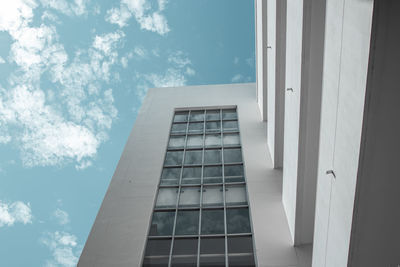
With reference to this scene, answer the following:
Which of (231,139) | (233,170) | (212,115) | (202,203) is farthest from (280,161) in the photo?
(212,115)

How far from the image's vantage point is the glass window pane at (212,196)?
16.9m

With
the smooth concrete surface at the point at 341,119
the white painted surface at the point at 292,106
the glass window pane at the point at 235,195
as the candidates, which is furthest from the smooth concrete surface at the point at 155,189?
the smooth concrete surface at the point at 341,119

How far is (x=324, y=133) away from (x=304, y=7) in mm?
4488

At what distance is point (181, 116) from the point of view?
82.0 feet

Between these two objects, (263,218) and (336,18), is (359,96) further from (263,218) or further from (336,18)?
(263,218)

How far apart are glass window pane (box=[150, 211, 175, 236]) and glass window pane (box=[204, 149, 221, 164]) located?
4441 mm

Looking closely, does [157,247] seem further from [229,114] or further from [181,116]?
[229,114]

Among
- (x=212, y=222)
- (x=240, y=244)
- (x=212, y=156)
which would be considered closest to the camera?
(x=240, y=244)

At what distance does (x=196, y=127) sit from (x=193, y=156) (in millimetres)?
3383

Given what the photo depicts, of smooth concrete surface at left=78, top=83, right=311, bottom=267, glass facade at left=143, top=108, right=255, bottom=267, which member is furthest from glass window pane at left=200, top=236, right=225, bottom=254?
smooth concrete surface at left=78, top=83, right=311, bottom=267

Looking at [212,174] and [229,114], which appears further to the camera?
[229,114]

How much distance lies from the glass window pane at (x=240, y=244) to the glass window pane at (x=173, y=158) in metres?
6.54

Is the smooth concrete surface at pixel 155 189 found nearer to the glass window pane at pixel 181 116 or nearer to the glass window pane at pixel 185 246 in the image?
the glass window pane at pixel 181 116

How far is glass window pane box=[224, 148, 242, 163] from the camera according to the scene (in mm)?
19883
